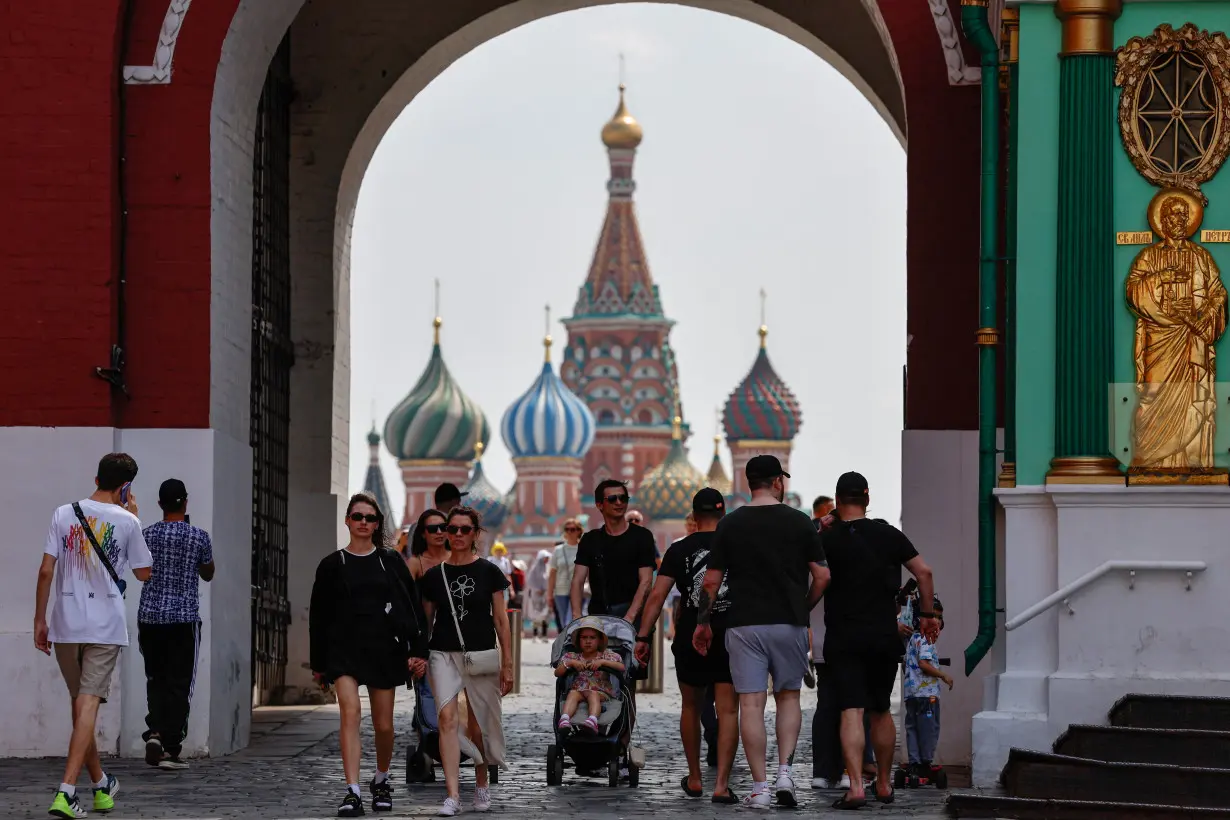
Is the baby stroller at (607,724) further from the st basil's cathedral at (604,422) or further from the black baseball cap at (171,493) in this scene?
the st basil's cathedral at (604,422)

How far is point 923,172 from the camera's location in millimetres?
15594

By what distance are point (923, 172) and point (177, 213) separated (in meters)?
4.54

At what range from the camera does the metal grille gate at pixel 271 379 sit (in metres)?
19.0

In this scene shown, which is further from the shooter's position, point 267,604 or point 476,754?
point 267,604

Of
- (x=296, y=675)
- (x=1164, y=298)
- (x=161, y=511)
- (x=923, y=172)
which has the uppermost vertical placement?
(x=923, y=172)

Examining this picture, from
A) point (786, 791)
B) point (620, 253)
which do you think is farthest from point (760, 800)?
point (620, 253)

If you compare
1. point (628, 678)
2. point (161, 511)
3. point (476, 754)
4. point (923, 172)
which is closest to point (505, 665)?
point (476, 754)

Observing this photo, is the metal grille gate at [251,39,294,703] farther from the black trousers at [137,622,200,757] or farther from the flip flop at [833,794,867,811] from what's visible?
the flip flop at [833,794,867,811]

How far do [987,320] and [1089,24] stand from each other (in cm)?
165

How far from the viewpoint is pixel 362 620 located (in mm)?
11867

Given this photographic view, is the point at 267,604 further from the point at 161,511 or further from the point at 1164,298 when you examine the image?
the point at 1164,298

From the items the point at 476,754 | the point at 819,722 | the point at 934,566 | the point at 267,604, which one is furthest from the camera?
the point at 267,604

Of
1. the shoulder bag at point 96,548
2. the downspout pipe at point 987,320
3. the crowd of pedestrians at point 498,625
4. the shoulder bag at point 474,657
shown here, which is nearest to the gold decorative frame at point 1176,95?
the downspout pipe at point 987,320

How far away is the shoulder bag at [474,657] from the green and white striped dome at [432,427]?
110 m
